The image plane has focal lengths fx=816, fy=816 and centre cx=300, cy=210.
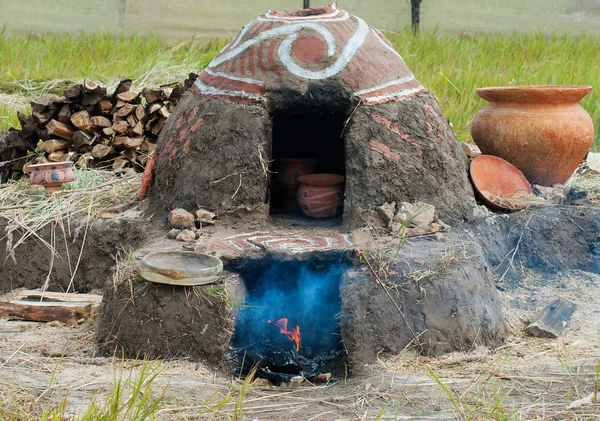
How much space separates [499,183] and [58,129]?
145 inches

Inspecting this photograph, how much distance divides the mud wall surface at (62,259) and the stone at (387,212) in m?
1.78

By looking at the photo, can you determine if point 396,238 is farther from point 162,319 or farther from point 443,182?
point 162,319

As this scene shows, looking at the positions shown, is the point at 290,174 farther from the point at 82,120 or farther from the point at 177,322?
the point at 82,120

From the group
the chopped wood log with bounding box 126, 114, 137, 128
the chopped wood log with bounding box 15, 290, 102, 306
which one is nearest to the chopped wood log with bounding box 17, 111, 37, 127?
the chopped wood log with bounding box 126, 114, 137, 128

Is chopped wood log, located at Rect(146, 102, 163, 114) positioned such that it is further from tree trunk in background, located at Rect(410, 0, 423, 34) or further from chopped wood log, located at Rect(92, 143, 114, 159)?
tree trunk in background, located at Rect(410, 0, 423, 34)

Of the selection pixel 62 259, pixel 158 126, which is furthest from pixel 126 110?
pixel 62 259

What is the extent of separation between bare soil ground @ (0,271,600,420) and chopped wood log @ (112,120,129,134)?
2595 millimetres

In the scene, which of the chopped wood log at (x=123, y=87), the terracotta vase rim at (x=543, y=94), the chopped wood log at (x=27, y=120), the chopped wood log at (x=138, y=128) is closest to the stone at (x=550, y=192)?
the terracotta vase rim at (x=543, y=94)

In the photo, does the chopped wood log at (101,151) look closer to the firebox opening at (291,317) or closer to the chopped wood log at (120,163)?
the chopped wood log at (120,163)

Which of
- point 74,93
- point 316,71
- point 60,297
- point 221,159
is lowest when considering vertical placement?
point 60,297

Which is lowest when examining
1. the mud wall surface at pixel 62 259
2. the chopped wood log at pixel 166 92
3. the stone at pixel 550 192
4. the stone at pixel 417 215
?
the mud wall surface at pixel 62 259

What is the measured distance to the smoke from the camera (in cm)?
447

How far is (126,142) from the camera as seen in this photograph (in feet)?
22.8

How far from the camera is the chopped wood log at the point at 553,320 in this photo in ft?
14.9
